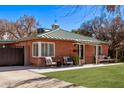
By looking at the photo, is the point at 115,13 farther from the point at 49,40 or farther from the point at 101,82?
the point at 49,40

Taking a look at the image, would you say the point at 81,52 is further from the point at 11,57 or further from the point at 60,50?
the point at 11,57

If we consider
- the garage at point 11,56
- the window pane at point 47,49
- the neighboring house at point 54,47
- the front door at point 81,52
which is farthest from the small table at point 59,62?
the garage at point 11,56

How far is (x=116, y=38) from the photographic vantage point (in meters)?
31.8

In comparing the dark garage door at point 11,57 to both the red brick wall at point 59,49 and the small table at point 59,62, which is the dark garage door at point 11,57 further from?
the small table at point 59,62

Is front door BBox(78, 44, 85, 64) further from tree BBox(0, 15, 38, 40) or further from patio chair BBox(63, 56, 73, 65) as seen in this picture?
tree BBox(0, 15, 38, 40)

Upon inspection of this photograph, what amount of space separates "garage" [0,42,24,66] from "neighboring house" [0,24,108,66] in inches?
25.1

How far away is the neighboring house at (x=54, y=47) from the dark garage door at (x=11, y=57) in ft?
2.12

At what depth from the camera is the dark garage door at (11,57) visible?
70.3 feet

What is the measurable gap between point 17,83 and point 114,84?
4.48 metres

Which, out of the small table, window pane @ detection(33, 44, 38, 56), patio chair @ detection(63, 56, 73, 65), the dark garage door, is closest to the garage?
the dark garage door

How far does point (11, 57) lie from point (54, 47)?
4.10 m

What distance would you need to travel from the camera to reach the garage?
2144cm

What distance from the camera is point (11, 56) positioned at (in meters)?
21.8

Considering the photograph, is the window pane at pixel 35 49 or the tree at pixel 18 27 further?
the tree at pixel 18 27
